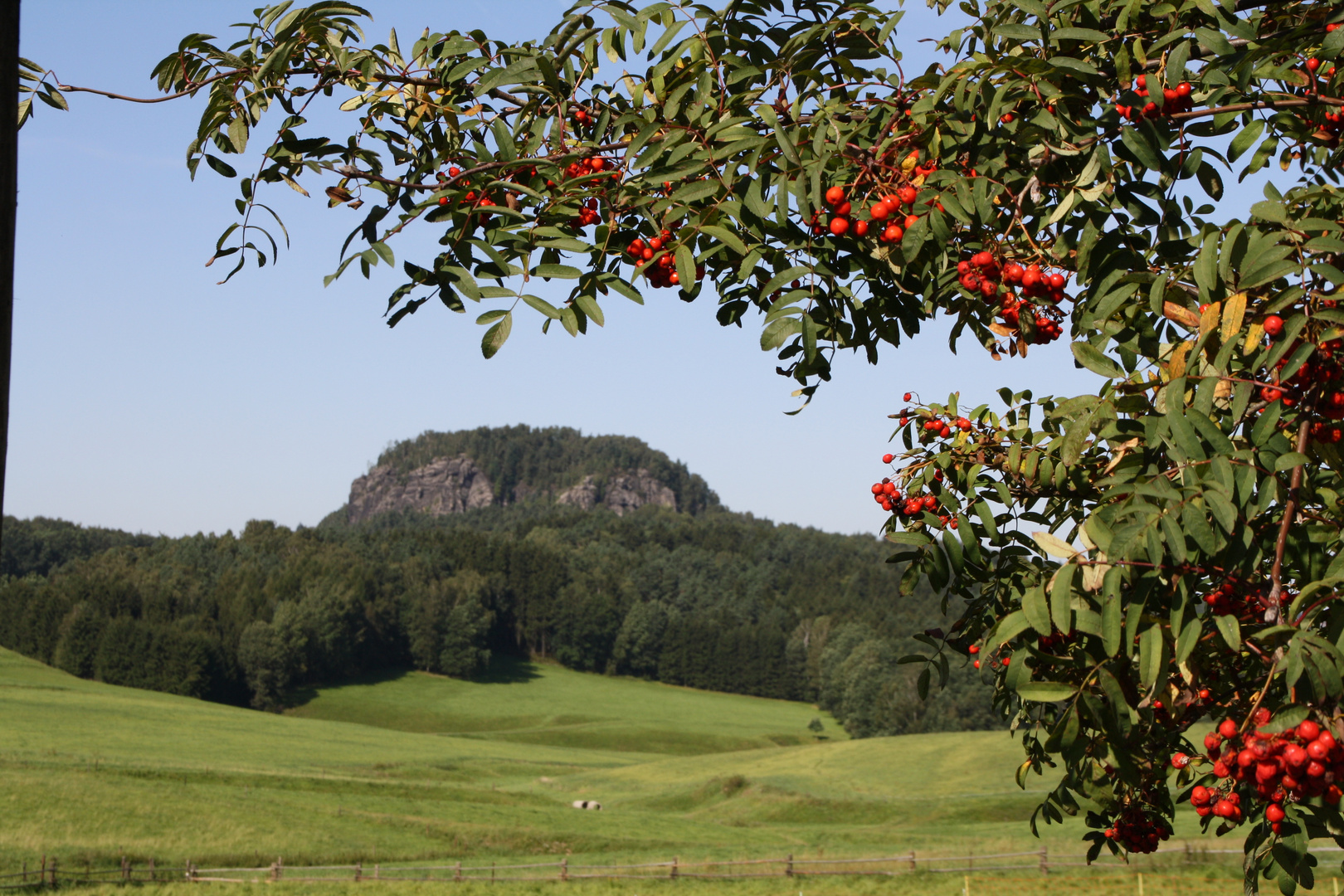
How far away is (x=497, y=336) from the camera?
3102mm

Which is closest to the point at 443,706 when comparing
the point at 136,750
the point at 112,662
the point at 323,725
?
the point at 323,725

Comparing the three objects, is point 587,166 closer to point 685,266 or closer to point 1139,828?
point 685,266

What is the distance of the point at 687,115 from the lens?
334 cm

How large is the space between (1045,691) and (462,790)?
4440 centimetres

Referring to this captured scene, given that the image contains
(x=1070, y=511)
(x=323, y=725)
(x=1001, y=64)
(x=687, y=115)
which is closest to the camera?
(x=1001, y=64)

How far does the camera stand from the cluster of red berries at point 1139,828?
14.6ft

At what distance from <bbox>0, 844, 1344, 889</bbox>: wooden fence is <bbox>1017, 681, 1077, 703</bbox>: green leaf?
27.9m

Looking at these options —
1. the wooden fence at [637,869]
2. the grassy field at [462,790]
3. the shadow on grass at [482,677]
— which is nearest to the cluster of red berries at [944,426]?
the grassy field at [462,790]

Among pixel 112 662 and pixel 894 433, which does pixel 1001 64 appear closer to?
pixel 894 433

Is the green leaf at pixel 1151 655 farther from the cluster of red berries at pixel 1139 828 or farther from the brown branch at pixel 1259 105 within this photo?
the cluster of red berries at pixel 1139 828

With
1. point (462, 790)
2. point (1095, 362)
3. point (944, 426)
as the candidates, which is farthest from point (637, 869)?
point (1095, 362)

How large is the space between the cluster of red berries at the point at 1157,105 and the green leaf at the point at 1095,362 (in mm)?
688

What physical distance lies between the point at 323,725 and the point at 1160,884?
5795 cm

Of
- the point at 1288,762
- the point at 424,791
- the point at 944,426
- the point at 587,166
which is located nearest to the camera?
the point at 1288,762
